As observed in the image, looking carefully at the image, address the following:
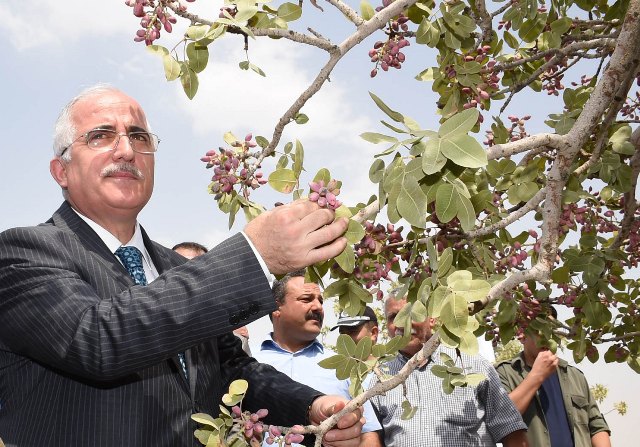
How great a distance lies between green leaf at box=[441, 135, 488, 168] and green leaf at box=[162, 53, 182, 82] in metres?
0.94

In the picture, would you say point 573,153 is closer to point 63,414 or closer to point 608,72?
point 608,72

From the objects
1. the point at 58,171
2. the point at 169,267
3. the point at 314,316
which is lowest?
the point at 169,267

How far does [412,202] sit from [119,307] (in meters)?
0.91

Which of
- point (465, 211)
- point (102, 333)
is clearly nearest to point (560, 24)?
point (465, 211)

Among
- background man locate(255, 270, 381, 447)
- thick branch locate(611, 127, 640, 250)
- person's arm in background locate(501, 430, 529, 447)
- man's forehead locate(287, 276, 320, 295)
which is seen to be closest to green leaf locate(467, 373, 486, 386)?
thick branch locate(611, 127, 640, 250)

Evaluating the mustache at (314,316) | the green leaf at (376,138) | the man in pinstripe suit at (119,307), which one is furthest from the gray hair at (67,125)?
the mustache at (314,316)

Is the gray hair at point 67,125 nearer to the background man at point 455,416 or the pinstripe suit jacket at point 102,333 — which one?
the pinstripe suit jacket at point 102,333

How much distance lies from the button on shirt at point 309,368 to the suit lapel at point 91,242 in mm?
2835

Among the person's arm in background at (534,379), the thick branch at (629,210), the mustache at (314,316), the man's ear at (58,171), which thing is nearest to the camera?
the man's ear at (58,171)

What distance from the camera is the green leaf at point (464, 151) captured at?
2006 mm

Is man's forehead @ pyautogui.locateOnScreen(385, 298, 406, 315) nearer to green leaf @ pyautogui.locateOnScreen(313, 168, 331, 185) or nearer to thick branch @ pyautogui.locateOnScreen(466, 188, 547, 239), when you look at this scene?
thick branch @ pyautogui.locateOnScreen(466, 188, 547, 239)

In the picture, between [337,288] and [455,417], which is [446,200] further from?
[455,417]

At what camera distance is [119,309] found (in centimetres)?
225

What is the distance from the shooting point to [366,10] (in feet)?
9.21
